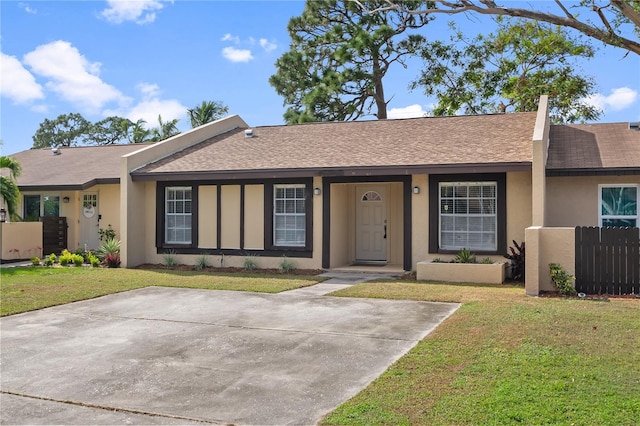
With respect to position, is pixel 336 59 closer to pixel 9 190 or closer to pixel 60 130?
pixel 9 190

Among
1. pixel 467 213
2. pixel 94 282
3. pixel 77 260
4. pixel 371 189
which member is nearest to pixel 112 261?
pixel 77 260

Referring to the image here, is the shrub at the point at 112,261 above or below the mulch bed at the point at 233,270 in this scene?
above

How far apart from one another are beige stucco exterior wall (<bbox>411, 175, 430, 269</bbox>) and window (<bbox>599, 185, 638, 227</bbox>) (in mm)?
4240

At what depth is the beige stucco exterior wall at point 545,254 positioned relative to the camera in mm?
11398

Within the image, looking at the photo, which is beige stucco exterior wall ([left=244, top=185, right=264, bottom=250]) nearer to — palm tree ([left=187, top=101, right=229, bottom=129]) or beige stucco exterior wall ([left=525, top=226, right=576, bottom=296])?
beige stucco exterior wall ([left=525, top=226, right=576, bottom=296])

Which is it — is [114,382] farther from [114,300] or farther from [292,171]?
[292,171]

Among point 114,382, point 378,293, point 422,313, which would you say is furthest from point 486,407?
point 378,293

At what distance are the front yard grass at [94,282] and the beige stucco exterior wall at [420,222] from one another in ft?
9.05

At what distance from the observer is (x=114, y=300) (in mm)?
11281

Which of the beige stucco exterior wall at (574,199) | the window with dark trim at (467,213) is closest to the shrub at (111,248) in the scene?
the window with dark trim at (467,213)

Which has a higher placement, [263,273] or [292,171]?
[292,171]

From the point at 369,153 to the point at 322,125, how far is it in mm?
4689

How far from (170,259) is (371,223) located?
19.8 feet

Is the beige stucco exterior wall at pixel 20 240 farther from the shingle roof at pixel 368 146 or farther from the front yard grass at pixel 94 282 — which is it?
the shingle roof at pixel 368 146
